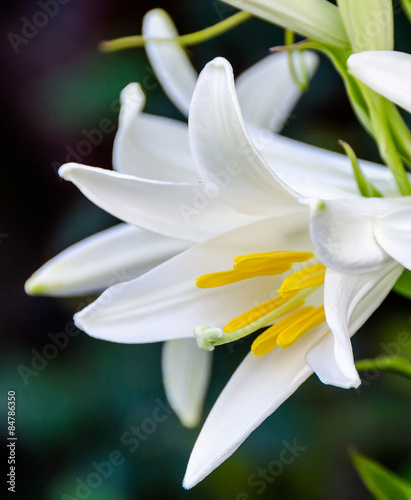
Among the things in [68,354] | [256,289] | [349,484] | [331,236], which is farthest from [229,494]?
[331,236]

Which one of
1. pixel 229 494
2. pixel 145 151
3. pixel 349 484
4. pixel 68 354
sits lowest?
pixel 349 484

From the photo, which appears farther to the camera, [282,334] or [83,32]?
[83,32]

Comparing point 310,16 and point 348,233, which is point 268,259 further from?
point 310,16

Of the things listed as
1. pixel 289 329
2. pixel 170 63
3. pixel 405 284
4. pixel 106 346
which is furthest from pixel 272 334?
pixel 106 346

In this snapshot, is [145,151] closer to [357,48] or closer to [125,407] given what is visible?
[357,48]

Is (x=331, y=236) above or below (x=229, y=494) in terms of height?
above
